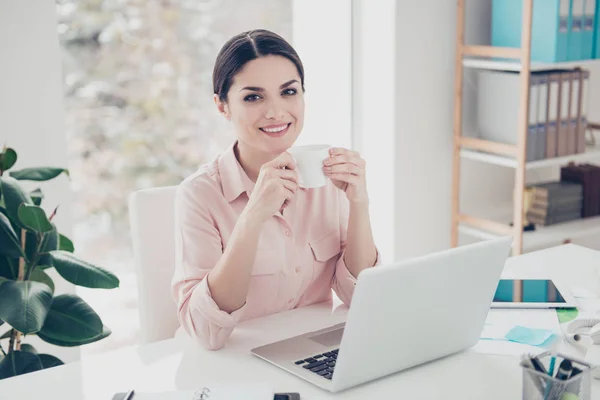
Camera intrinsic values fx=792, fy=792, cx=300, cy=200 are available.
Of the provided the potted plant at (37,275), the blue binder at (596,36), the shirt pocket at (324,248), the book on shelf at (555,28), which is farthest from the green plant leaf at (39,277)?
the blue binder at (596,36)

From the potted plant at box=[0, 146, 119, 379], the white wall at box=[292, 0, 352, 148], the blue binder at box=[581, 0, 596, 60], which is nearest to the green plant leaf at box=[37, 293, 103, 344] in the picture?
the potted plant at box=[0, 146, 119, 379]

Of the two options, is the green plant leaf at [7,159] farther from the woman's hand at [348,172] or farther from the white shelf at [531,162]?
the white shelf at [531,162]

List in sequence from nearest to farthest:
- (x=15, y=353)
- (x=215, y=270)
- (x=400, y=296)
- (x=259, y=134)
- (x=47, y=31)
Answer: (x=400, y=296) → (x=215, y=270) → (x=259, y=134) → (x=15, y=353) → (x=47, y=31)

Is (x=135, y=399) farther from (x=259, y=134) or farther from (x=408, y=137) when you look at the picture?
(x=408, y=137)

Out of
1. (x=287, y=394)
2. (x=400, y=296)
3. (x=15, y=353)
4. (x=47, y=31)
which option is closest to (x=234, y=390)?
(x=287, y=394)

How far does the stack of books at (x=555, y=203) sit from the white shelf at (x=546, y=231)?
0.03 metres

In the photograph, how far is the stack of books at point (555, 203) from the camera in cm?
326

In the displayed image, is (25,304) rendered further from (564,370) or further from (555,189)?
(555,189)

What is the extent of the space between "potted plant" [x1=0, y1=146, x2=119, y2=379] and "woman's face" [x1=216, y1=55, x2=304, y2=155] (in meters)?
0.48

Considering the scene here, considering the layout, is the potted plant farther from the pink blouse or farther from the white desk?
the white desk

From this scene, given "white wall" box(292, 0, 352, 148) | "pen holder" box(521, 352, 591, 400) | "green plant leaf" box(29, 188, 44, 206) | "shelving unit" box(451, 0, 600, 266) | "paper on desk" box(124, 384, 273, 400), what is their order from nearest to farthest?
"pen holder" box(521, 352, 591, 400), "paper on desk" box(124, 384, 273, 400), "green plant leaf" box(29, 188, 44, 206), "shelving unit" box(451, 0, 600, 266), "white wall" box(292, 0, 352, 148)

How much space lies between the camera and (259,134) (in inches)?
66.3

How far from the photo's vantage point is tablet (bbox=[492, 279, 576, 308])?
1629 mm

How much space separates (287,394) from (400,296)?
0.23m
